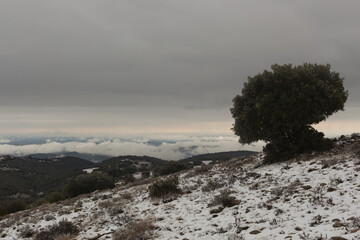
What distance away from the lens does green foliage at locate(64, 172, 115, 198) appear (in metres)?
37.5

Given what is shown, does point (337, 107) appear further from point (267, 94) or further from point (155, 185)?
point (155, 185)

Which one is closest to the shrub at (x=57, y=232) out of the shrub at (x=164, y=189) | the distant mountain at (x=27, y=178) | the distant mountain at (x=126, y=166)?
the shrub at (x=164, y=189)

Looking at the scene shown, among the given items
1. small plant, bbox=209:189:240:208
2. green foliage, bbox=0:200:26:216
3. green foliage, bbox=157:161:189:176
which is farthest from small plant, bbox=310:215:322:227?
green foliage, bbox=157:161:189:176

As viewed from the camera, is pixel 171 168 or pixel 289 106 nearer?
pixel 289 106

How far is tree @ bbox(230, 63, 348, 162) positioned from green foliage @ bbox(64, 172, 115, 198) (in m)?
28.7

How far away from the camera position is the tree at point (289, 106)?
17672mm

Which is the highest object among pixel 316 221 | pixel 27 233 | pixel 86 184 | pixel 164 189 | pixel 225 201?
pixel 316 221

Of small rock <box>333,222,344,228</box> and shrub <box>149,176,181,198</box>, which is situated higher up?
small rock <box>333,222,344,228</box>

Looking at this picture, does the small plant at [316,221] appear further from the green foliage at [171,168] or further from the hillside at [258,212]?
the green foliage at [171,168]

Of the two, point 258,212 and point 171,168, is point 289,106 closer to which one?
point 258,212

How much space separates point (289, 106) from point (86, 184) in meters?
33.8

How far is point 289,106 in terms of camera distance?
17.5m

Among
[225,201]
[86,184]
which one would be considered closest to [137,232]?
[225,201]

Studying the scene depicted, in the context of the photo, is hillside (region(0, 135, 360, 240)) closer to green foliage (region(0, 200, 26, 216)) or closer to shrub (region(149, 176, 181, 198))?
shrub (region(149, 176, 181, 198))
